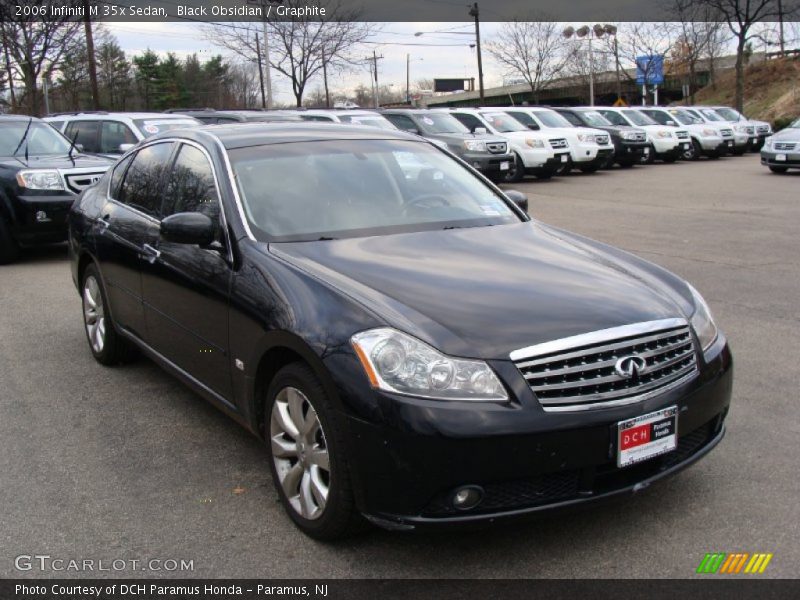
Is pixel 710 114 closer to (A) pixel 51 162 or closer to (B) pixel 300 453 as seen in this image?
(A) pixel 51 162

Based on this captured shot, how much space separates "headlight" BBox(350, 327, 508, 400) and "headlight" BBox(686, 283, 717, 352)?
3.57 ft

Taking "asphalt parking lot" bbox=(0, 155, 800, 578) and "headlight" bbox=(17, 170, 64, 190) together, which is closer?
"asphalt parking lot" bbox=(0, 155, 800, 578)

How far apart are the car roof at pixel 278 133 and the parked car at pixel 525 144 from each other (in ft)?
48.7

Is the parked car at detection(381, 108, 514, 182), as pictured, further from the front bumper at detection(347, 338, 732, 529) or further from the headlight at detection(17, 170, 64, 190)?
the front bumper at detection(347, 338, 732, 529)

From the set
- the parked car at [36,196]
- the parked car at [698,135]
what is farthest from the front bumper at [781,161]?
the parked car at [36,196]

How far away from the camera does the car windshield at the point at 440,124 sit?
19156 mm

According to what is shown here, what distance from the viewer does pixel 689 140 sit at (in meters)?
25.6

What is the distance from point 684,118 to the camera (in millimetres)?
27547

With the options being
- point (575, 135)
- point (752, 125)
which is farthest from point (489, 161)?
point (752, 125)

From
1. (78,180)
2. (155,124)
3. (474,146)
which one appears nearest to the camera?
(78,180)

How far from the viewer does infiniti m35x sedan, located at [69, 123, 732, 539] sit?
2.83 metres

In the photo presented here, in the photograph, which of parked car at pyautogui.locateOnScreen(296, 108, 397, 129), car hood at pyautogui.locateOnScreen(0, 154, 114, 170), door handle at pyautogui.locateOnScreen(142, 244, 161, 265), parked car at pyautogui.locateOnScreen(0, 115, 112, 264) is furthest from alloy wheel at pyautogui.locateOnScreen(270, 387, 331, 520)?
parked car at pyautogui.locateOnScreen(296, 108, 397, 129)

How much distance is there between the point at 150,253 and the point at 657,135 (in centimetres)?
2287

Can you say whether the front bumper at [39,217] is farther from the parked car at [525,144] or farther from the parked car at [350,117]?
the parked car at [525,144]
